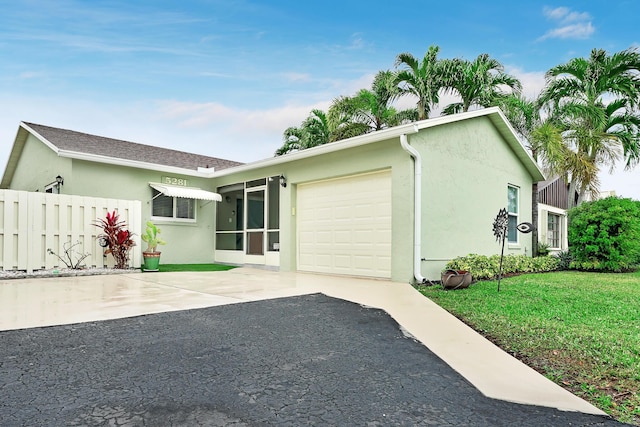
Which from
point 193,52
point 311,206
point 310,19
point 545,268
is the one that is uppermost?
point 310,19

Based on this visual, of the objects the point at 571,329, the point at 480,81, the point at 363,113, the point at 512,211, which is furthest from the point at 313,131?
the point at 571,329

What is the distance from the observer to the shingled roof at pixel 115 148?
11835 mm

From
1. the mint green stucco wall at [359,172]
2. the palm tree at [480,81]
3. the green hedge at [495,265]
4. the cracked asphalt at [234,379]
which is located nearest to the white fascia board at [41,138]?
the mint green stucco wall at [359,172]

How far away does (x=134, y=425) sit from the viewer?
6.85 ft

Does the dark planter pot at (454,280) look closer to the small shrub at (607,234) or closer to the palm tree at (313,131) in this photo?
the small shrub at (607,234)

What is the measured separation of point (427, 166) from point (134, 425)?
772 cm

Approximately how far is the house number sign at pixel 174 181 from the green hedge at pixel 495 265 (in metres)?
8.62

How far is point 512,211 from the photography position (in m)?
12.3

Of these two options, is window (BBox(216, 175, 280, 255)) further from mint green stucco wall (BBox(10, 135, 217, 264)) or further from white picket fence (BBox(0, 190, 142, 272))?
white picket fence (BBox(0, 190, 142, 272))

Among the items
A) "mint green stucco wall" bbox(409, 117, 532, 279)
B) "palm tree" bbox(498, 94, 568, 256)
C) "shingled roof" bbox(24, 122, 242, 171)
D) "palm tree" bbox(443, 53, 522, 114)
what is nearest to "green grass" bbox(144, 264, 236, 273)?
"shingled roof" bbox(24, 122, 242, 171)

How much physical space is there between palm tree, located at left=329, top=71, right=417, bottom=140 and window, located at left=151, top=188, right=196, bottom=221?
8.67 meters

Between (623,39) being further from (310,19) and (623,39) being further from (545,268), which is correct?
(310,19)

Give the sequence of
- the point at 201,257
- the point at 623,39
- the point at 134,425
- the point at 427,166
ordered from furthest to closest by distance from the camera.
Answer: the point at 623,39
the point at 201,257
the point at 427,166
the point at 134,425

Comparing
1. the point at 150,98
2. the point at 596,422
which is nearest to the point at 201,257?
the point at 150,98
